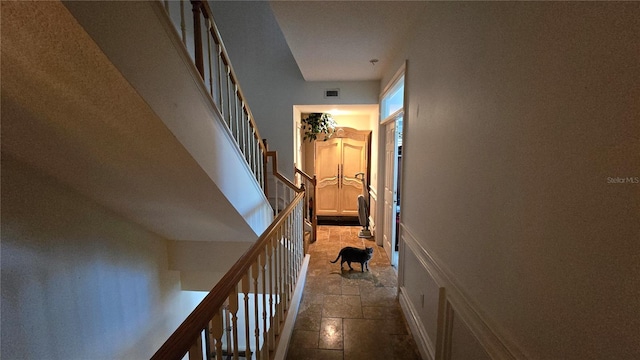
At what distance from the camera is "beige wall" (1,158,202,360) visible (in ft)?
5.28

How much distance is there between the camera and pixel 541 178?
784mm

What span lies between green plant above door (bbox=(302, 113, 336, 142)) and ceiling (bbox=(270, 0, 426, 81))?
164 cm

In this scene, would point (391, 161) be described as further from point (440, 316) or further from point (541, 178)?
point (541, 178)

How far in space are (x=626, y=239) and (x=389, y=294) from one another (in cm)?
238

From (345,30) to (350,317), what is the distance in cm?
251

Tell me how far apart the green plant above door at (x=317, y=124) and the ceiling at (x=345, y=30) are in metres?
1.64

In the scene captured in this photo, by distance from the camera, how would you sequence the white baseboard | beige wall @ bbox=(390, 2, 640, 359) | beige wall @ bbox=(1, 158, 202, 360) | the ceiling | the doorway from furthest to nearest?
the doorway
the ceiling
the white baseboard
beige wall @ bbox=(1, 158, 202, 360)
beige wall @ bbox=(390, 2, 640, 359)

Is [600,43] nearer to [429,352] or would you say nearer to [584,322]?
[584,322]

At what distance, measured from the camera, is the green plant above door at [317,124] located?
16.0 feet

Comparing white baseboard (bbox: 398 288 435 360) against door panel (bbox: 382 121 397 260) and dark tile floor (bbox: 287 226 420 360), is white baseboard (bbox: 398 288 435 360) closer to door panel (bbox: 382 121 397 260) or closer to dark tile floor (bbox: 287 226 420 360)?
dark tile floor (bbox: 287 226 420 360)

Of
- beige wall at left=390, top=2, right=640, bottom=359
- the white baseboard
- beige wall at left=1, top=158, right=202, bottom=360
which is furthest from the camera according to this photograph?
the white baseboard

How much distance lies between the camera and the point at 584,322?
0.66 metres

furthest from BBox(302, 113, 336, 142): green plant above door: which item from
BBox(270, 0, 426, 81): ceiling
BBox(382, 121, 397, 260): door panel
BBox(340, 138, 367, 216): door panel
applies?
BBox(270, 0, 426, 81): ceiling

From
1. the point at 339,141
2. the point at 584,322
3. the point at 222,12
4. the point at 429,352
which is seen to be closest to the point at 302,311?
the point at 429,352
